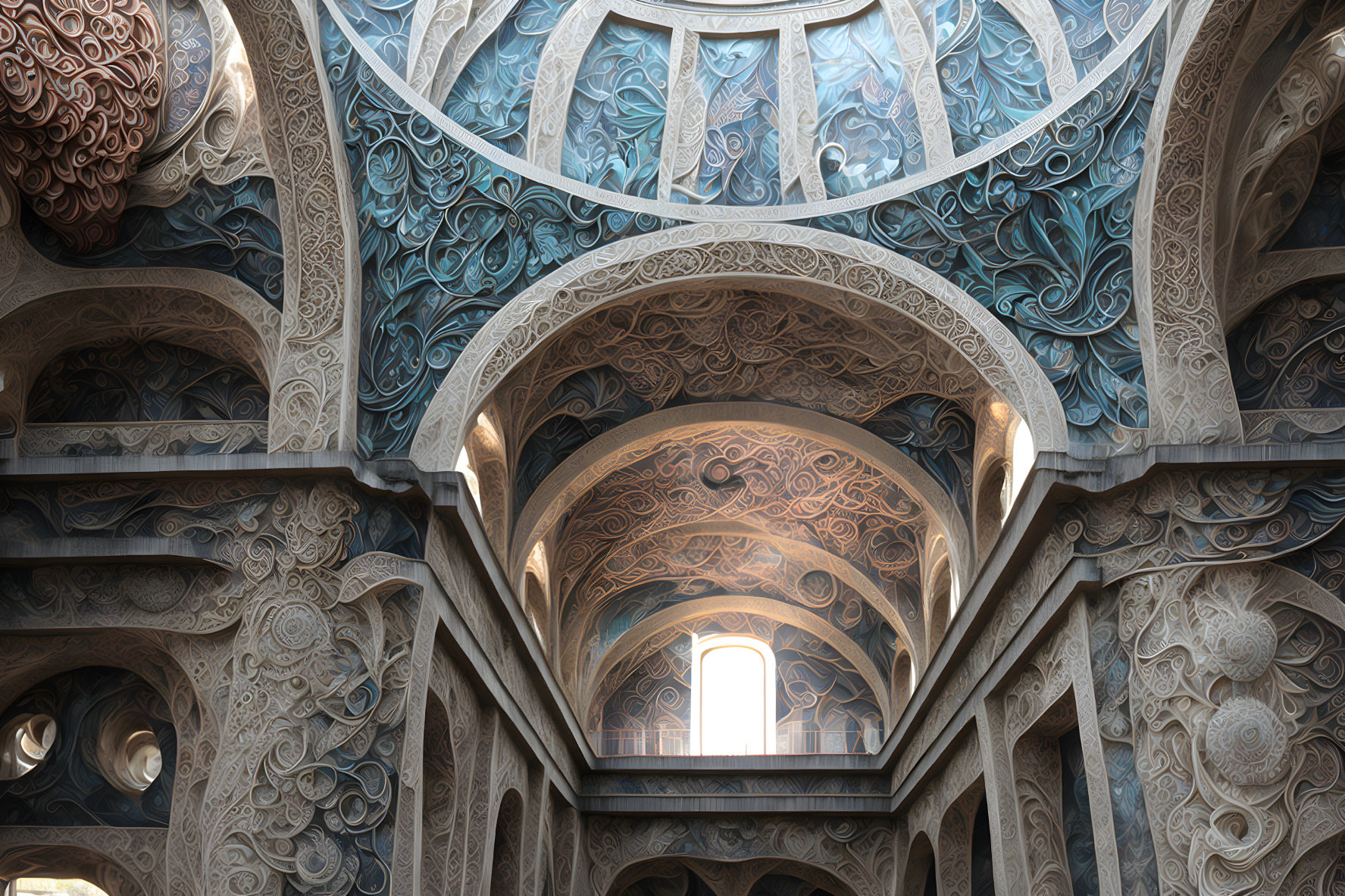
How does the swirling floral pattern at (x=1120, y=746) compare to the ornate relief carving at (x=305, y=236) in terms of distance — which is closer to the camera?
the swirling floral pattern at (x=1120, y=746)

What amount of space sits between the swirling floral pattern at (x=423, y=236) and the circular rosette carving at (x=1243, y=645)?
6100 millimetres

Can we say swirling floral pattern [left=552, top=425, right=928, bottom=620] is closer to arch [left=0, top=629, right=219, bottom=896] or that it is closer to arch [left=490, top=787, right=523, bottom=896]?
arch [left=490, top=787, right=523, bottom=896]

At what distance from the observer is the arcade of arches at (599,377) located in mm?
9430

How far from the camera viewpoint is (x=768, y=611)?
19.4 meters

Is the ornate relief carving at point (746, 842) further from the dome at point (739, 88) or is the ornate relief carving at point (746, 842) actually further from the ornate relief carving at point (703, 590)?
the dome at point (739, 88)

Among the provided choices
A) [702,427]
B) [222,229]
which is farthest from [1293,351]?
[222,229]

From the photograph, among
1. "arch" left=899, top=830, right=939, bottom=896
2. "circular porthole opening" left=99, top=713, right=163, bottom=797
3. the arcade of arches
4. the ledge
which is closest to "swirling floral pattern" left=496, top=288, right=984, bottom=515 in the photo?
the arcade of arches

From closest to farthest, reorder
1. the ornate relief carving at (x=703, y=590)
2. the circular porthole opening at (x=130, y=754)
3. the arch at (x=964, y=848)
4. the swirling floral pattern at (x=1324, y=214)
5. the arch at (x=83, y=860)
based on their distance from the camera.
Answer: the arch at (x=83, y=860) < the circular porthole opening at (x=130, y=754) < the swirling floral pattern at (x=1324, y=214) < the arch at (x=964, y=848) < the ornate relief carving at (x=703, y=590)

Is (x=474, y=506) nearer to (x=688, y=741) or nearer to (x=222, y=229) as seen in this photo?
(x=222, y=229)

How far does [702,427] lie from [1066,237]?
4781 mm

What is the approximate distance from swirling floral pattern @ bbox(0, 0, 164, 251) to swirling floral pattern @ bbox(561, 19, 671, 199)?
381cm

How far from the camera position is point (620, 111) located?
1223cm

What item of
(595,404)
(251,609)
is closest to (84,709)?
(251,609)

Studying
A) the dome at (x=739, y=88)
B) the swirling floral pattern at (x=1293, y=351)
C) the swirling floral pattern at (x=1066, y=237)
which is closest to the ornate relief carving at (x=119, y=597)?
the dome at (x=739, y=88)
